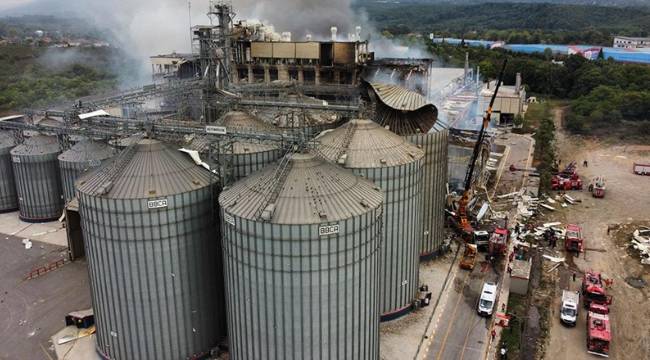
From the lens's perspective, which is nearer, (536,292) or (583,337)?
(583,337)

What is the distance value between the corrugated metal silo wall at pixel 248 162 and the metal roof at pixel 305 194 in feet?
21.1

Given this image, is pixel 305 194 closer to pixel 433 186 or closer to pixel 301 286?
pixel 301 286

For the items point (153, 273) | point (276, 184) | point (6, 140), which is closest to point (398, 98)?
point (276, 184)

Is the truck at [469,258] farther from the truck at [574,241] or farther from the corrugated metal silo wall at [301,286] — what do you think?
the corrugated metal silo wall at [301,286]

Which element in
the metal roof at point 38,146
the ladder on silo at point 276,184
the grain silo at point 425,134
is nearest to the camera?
the ladder on silo at point 276,184

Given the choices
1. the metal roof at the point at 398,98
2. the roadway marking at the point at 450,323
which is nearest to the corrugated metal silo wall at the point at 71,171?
the metal roof at the point at 398,98

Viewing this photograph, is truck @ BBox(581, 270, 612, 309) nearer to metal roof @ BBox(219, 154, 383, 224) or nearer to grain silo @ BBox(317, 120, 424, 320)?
grain silo @ BBox(317, 120, 424, 320)

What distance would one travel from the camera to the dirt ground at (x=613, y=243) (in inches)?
1535

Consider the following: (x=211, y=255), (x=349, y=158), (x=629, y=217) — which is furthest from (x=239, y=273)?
(x=629, y=217)

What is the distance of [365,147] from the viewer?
38.6 m

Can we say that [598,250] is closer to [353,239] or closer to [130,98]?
[353,239]

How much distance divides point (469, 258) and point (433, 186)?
7.93 meters

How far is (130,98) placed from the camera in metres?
49.8

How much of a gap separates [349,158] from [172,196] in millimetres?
12803
